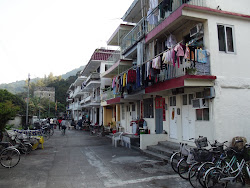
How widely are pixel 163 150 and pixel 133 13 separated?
1098 cm

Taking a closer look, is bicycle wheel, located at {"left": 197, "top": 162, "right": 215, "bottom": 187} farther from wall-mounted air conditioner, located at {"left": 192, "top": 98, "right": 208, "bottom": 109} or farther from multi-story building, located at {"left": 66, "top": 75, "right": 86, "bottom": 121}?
multi-story building, located at {"left": 66, "top": 75, "right": 86, "bottom": 121}

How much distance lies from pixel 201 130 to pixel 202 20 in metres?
4.75

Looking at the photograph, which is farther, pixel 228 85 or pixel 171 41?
pixel 171 41

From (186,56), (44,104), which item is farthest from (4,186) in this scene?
(44,104)

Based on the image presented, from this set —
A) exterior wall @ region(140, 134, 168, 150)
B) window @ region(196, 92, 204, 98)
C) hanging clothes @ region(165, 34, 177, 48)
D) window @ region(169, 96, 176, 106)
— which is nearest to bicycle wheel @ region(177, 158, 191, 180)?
window @ region(196, 92, 204, 98)

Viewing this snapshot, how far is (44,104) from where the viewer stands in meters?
53.7

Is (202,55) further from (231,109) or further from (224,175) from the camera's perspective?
(224,175)

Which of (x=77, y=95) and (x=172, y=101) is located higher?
(x=77, y=95)

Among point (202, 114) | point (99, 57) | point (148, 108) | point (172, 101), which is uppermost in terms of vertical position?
point (99, 57)

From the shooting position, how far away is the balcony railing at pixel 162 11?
9.03 m

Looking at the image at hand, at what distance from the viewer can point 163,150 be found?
9.16m

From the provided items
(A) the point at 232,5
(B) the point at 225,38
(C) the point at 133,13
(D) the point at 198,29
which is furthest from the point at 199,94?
(C) the point at 133,13

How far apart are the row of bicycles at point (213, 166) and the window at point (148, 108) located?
648cm

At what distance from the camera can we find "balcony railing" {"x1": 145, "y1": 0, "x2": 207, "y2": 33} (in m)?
9.03
